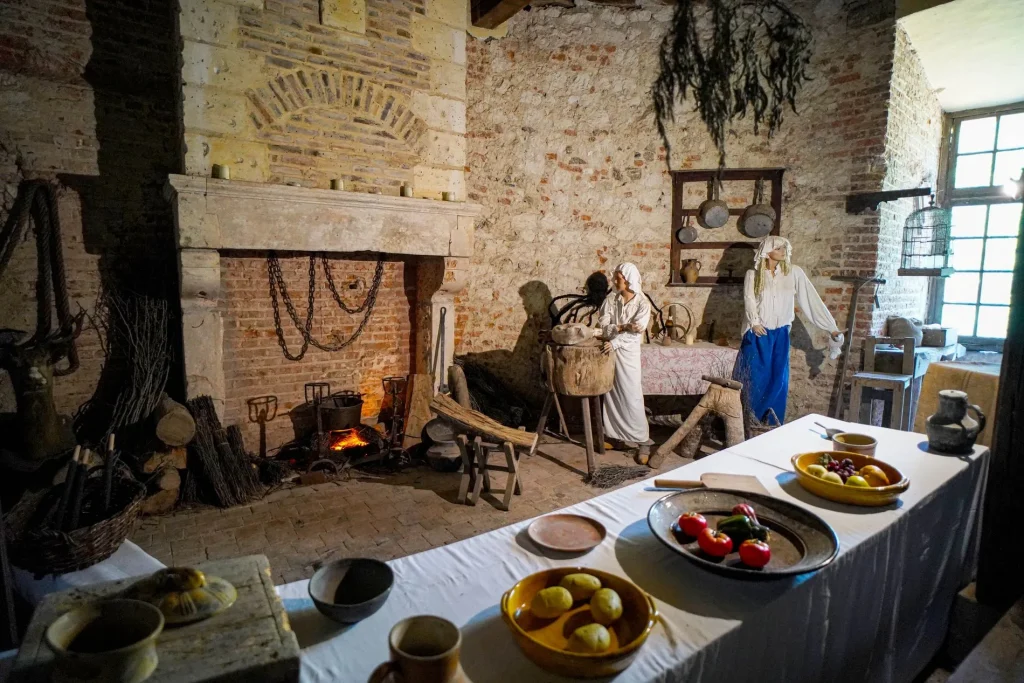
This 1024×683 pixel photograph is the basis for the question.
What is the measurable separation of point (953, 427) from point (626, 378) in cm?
291

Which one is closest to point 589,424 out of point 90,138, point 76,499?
point 76,499

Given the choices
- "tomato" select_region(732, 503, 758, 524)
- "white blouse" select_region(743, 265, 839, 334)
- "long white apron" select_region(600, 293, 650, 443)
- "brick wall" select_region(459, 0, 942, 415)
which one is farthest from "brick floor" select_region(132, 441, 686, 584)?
"white blouse" select_region(743, 265, 839, 334)

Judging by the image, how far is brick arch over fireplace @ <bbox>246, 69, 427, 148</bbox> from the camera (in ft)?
15.1

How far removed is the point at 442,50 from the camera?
5.42 m

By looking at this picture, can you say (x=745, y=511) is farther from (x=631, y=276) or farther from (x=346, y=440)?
(x=346, y=440)

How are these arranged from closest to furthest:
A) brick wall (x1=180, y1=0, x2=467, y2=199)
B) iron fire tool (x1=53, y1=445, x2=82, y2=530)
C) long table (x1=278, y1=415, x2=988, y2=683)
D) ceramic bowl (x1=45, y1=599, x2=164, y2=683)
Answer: ceramic bowl (x1=45, y1=599, x2=164, y2=683) < long table (x1=278, y1=415, x2=988, y2=683) < iron fire tool (x1=53, y1=445, x2=82, y2=530) < brick wall (x1=180, y1=0, x2=467, y2=199)

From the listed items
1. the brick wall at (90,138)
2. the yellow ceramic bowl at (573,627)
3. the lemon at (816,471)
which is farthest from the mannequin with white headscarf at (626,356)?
the brick wall at (90,138)

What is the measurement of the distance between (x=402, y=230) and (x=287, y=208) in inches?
41.6

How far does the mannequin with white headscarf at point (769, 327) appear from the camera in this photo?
19.7 ft

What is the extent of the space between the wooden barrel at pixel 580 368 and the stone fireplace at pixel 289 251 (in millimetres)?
1464

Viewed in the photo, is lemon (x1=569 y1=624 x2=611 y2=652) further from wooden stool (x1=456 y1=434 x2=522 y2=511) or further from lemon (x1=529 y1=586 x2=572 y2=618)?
wooden stool (x1=456 y1=434 x2=522 y2=511)

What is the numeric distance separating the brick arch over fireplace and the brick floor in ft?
10.2

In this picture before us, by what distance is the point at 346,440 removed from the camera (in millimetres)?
5504

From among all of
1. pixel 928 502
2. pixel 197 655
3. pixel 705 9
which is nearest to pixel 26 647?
pixel 197 655
